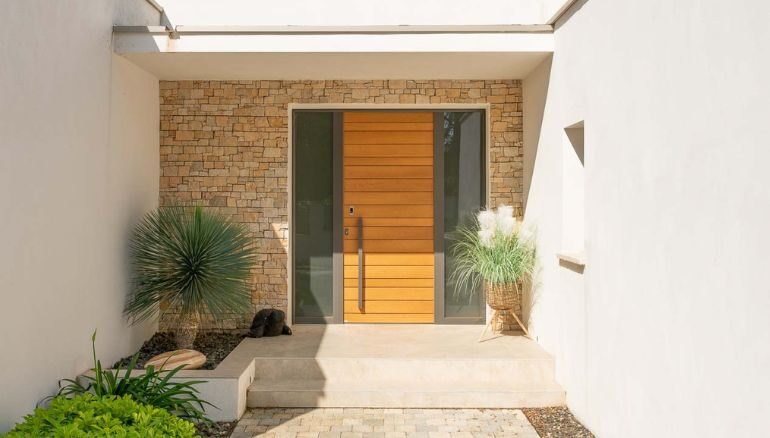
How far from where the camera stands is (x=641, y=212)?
12.9ft

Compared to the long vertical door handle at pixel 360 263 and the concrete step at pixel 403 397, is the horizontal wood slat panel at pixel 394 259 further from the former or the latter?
the concrete step at pixel 403 397

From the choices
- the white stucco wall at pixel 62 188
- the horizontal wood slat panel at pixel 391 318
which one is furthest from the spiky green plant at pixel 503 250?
the white stucco wall at pixel 62 188

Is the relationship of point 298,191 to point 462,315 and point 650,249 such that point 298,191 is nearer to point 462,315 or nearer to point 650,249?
point 462,315

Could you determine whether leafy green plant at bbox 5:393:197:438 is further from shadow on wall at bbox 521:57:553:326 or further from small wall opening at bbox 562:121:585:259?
shadow on wall at bbox 521:57:553:326

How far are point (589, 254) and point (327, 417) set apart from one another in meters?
2.36

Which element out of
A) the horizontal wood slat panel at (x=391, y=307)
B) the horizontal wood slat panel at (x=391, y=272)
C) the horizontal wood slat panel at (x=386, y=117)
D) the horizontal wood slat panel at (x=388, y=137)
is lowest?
the horizontal wood slat panel at (x=391, y=307)

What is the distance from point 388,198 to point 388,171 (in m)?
0.30

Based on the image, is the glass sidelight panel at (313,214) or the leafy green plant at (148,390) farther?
Answer: the glass sidelight panel at (313,214)

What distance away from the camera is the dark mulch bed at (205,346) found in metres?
6.05

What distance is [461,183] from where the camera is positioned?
761 cm

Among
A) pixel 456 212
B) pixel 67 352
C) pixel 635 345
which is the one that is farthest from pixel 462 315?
pixel 67 352

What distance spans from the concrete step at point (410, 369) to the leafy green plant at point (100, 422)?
210cm

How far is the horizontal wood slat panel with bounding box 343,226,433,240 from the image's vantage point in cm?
764

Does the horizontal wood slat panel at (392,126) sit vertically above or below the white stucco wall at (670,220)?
above
